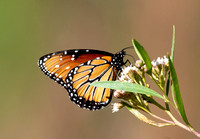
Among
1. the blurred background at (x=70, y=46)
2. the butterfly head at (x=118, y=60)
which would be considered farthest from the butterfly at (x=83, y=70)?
the blurred background at (x=70, y=46)

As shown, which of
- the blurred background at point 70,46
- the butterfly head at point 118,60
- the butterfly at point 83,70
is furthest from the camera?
the blurred background at point 70,46

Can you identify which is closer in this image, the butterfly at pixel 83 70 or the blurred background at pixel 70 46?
the butterfly at pixel 83 70

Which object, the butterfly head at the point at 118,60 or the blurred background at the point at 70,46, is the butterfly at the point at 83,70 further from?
the blurred background at the point at 70,46

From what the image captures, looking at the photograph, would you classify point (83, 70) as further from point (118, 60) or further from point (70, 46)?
point (70, 46)

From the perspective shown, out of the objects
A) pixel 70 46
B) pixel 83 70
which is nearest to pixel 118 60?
pixel 83 70

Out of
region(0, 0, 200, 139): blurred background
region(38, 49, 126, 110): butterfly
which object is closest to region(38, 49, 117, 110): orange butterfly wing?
region(38, 49, 126, 110): butterfly

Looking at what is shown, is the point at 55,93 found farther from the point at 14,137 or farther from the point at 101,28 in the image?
the point at 101,28

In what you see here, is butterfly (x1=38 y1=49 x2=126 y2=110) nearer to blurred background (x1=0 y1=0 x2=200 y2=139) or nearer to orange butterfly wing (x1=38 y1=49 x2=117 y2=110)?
orange butterfly wing (x1=38 y1=49 x2=117 y2=110)
